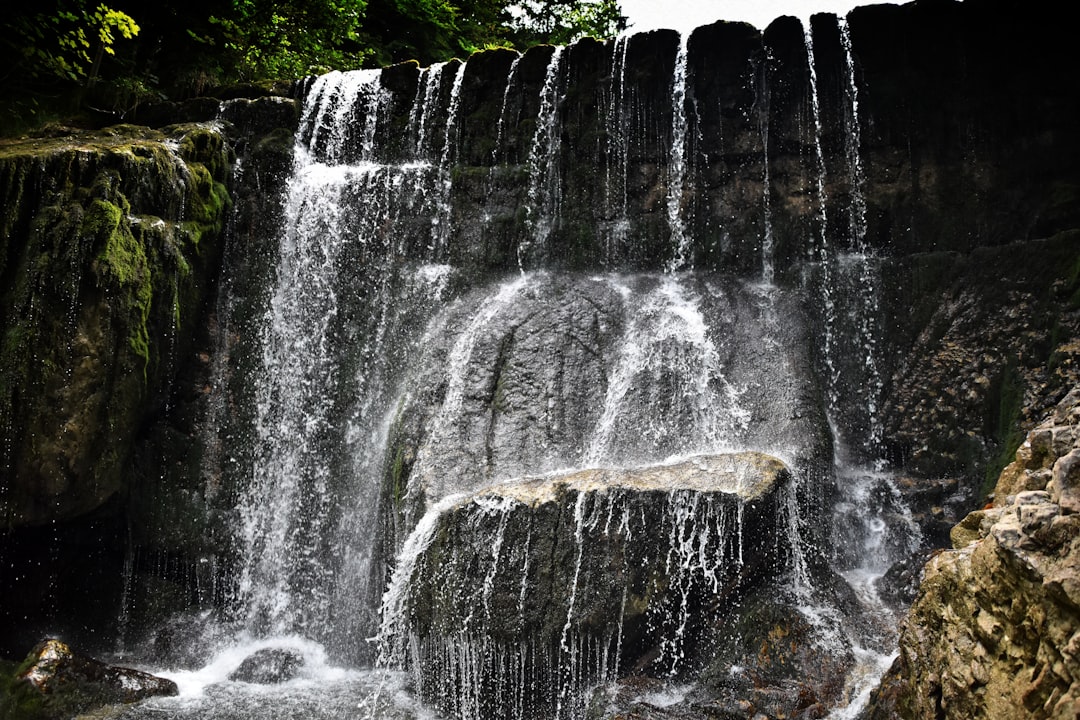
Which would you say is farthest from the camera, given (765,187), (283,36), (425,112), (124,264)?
(283,36)

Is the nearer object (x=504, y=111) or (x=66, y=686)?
(x=66, y=686)

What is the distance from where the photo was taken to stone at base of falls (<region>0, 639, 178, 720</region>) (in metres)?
6.39

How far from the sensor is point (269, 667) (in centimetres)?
740

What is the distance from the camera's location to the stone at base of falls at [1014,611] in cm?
273

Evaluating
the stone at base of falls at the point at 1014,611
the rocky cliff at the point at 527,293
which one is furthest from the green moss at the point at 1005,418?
the stone at base of falls at the point at 1014,611

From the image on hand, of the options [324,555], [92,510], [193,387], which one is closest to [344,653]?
[324,555]

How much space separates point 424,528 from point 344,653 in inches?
92.1

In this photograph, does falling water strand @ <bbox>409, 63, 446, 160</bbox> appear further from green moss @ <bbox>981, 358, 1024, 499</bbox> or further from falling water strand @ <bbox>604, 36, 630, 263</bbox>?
green moss @ <bbox>981, 358, 1024, 499</bbox>

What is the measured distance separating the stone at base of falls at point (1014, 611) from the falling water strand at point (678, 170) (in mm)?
5969

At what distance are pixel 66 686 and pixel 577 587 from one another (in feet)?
14.9

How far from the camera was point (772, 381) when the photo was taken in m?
8.20

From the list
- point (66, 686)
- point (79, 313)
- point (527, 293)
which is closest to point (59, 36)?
point (79, 313)

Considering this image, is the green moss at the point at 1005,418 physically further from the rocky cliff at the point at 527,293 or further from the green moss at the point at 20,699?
the green moss at the point at 20,699

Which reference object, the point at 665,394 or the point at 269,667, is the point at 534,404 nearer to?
the point at 665,394
